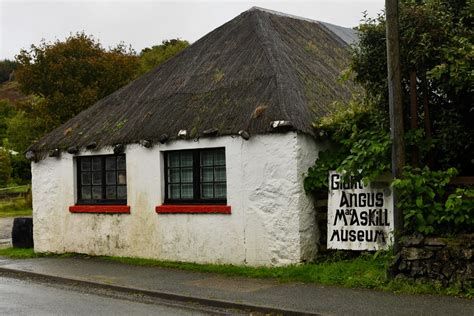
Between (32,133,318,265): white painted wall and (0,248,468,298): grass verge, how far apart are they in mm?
368

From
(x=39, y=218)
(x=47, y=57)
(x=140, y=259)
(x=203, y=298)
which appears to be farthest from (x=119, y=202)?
(x=47, y=57)

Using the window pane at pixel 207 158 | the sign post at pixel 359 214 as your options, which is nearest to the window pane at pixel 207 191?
the window pane at pixel 207 158

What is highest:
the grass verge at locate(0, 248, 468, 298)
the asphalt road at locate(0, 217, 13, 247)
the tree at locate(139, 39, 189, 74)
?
the tree at locate(139, 39, 189, 74)

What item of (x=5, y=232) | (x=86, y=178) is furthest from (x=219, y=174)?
(x=5, y=232)

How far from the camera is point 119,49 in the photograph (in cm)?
2916

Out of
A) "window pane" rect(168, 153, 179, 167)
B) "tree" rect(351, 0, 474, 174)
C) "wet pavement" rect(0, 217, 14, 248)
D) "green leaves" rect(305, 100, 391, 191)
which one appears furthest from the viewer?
"wet pavement" rect(0, 217, 14, 248)

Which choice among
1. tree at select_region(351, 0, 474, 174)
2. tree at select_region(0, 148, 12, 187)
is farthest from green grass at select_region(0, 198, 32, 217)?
tree at select_region(351, 0, 474, 174)

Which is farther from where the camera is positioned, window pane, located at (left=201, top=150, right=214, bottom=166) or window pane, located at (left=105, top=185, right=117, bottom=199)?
window pane, located at (left=105, top=185, right=117, bottom=199)

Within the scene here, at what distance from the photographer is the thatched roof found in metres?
12.3

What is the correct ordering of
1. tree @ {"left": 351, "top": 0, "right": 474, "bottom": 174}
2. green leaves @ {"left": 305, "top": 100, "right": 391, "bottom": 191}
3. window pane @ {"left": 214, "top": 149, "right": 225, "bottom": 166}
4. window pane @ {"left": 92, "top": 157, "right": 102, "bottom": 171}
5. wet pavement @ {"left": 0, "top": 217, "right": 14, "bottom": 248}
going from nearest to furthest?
tree @ {"left": 351, "top": 0, "right": 474, "bottom": 174} < green leaves @ {"left": 305, "top": 100, "right": 391, "bottom": 191} < window pane @ {"left": 214, "top": 149, "right": 225, "bottom": 166} < window pane @ {"left": 92, "top": 157, "right": 102, "bottom": 171} < wet pavement @ {"left": 0, "top": 217, "right": 14, "bottom": 248}

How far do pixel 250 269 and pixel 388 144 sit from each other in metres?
3.36

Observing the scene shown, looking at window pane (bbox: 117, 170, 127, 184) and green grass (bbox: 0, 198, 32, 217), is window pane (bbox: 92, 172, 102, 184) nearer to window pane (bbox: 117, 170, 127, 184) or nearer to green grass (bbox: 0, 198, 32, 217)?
window pane (bbox: 117, 170, 127, 184)

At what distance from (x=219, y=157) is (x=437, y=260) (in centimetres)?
488

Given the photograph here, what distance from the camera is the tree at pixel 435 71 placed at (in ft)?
31.4
